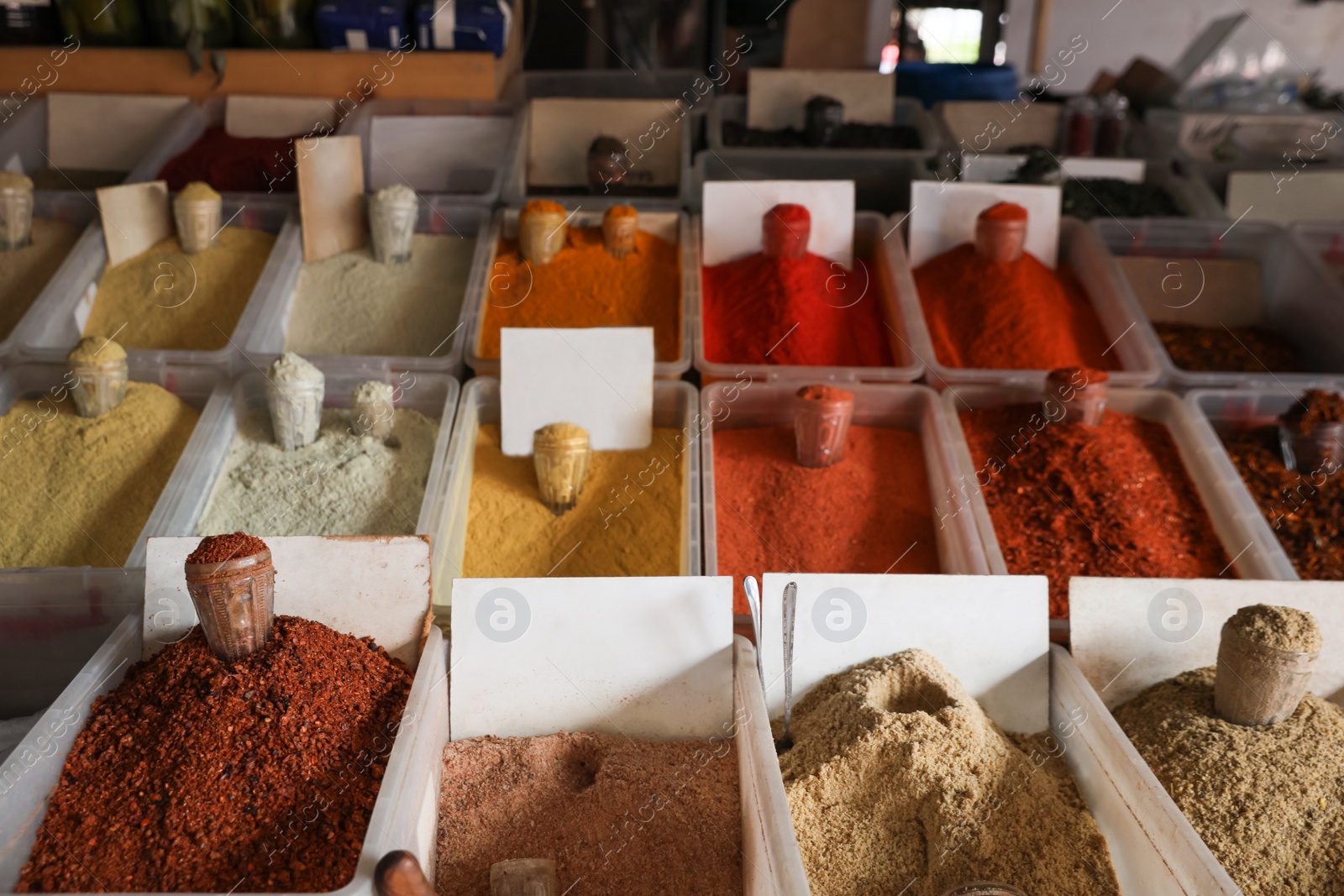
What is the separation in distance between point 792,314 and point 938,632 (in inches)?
36.3

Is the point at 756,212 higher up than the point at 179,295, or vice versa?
the point at 756,212

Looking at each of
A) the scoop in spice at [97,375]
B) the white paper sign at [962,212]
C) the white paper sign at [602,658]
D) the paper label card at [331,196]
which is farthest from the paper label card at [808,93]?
the white paper sign at [602,658]

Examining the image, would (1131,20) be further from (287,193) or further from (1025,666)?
(1025,666)

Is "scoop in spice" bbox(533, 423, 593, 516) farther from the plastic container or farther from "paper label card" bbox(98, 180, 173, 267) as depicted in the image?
"paper label card" bbox(98, 180, 173, 267)

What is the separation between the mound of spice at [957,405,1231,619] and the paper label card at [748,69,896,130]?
1.41 metres

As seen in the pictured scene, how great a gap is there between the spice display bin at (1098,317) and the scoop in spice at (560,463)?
2.50ft

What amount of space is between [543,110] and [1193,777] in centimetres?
229

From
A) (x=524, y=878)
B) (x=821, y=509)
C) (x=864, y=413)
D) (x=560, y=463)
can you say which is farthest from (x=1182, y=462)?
(x=524, y=878)

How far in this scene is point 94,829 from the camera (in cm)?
103

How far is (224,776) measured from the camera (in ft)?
3.42

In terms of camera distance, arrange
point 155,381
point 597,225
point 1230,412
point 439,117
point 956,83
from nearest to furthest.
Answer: point 155,381 → point 1230,412 → point 597,225 → point 439,117 → point 956,83

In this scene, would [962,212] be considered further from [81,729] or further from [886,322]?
[81,729]

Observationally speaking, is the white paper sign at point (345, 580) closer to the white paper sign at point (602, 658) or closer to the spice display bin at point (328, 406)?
the white paper sign at point (602, 658)

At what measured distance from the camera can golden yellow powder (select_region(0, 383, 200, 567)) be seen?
1565 millimetres
